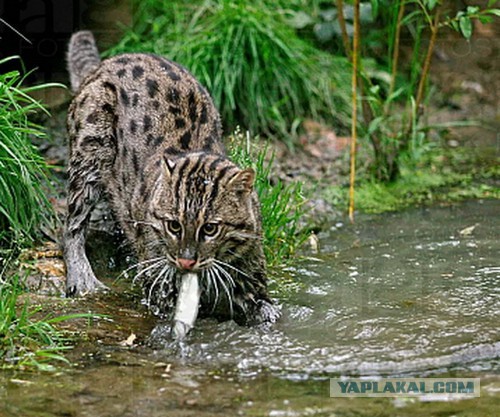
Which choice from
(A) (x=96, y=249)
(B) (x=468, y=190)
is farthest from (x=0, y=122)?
(B) (x=468, y=190)

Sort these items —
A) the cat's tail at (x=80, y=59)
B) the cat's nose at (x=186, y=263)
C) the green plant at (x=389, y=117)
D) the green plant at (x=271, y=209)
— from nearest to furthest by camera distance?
1. the cat's nose at (x=186, y=263)
2. the green plant at (x=271, y=209)
3. the cat's tail at (x=80, y=59)
4. the green plant at (x=389, y=117)

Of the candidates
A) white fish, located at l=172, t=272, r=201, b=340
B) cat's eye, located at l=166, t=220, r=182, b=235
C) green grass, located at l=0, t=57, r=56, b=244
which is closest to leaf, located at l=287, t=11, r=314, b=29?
green grass, located at l=0, t=57, r=56, b=244

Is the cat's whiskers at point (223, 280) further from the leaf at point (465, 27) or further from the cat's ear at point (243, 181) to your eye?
the leaf at point (465, 27)

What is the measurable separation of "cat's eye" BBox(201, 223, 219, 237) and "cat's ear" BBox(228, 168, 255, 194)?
1.03 ft

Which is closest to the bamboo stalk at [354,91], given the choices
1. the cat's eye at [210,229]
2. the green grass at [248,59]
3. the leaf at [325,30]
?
the green grass at [248,59]

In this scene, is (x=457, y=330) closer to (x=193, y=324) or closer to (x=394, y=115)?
(x=193, y=324)

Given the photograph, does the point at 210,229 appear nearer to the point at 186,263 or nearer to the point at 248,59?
the point at 186,263

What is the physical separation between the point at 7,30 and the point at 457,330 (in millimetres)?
6699

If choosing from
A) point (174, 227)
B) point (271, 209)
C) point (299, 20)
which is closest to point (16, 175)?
point (174, 227)

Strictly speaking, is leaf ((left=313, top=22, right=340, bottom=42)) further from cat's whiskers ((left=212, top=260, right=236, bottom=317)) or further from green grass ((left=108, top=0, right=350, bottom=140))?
cat's whiskers ((left=212, top=260, right=236, bottom=317))

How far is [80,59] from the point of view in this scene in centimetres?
914

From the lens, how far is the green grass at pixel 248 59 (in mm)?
10821

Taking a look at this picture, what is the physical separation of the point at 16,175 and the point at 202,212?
1981 mm

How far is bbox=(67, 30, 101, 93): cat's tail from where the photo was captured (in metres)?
9.12
